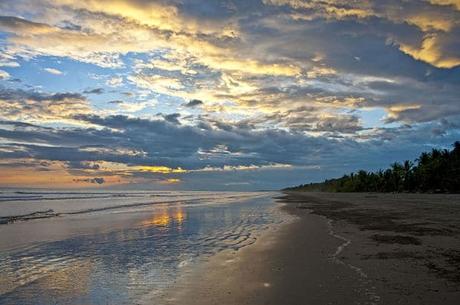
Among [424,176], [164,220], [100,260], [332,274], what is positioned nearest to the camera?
[332,274]

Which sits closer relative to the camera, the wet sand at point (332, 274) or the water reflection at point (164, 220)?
the wet sand at point (332, 274)

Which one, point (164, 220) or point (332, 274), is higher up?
point (164, 220)

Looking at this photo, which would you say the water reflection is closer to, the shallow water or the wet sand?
the shallow water

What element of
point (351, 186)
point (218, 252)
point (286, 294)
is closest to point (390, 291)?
point (286, 294)

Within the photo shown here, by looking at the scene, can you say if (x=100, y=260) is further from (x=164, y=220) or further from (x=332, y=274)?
(x=164, y=220)

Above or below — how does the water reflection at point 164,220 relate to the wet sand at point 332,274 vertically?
above

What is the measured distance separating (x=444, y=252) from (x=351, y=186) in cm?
13241

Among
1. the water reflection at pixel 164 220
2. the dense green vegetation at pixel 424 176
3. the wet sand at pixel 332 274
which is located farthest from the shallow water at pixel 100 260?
the dense green vegetation at pixel 424 176

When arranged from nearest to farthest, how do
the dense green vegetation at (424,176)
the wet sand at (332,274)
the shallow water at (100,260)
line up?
the wet sand at (332,274), the shallow water at (100,260), the dense green vegetation at (424,176)

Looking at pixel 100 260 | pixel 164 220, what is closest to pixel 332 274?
pixel 100 260

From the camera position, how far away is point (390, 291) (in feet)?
27.5

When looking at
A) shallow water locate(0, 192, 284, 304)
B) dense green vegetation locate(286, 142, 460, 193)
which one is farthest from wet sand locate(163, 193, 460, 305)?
dense green vegetation locate(286, 142, 460, 193)

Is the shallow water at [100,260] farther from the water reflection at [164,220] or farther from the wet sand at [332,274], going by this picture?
the water reflection at [164,220]

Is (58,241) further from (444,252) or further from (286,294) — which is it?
(444,252)
